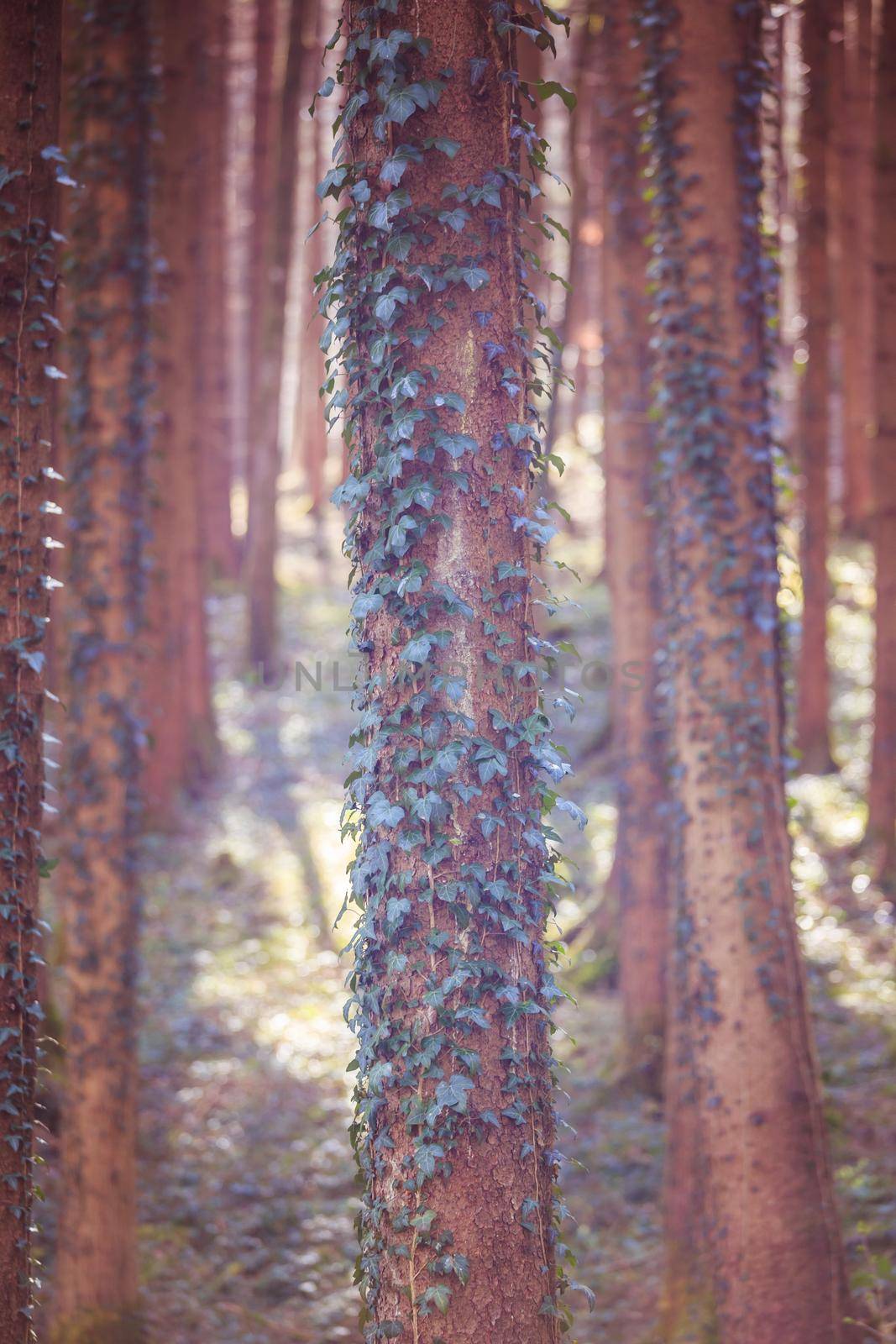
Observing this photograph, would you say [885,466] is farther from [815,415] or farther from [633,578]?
[633,578]

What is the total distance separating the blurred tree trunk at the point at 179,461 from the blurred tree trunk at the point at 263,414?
925 mm

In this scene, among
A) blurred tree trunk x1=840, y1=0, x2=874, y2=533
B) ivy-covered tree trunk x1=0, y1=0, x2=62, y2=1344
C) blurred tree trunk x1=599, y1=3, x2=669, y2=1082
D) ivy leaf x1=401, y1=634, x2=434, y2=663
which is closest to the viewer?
ivy leaf x1=401, y1=634, x2=434, y2=663

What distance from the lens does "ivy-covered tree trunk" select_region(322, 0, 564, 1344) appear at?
10.5ft

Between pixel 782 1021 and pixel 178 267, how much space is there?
10053 millimetres

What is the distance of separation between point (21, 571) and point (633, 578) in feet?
17.0

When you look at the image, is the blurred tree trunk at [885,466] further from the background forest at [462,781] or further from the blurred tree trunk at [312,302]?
the blurred tree trunk at [312,302]

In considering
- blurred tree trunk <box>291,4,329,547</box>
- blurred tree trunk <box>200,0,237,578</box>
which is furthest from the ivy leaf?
blurred tree trunk <box>291,4,329,547</box>

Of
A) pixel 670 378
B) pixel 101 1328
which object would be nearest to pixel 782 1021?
pixel 670 378

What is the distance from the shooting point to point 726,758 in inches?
213

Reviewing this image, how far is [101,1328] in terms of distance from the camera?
554cm

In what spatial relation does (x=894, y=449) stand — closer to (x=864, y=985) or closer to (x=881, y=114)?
(x=881, y=114)

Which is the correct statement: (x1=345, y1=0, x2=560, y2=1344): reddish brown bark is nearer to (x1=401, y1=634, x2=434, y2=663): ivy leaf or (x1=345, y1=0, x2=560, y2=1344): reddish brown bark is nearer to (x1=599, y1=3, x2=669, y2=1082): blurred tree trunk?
(x1=401, y1=634, x2=434, y2=663): ivy leaf

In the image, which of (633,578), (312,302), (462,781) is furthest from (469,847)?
(312,302)

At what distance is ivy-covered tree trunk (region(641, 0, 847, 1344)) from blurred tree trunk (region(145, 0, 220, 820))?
19.9ft
